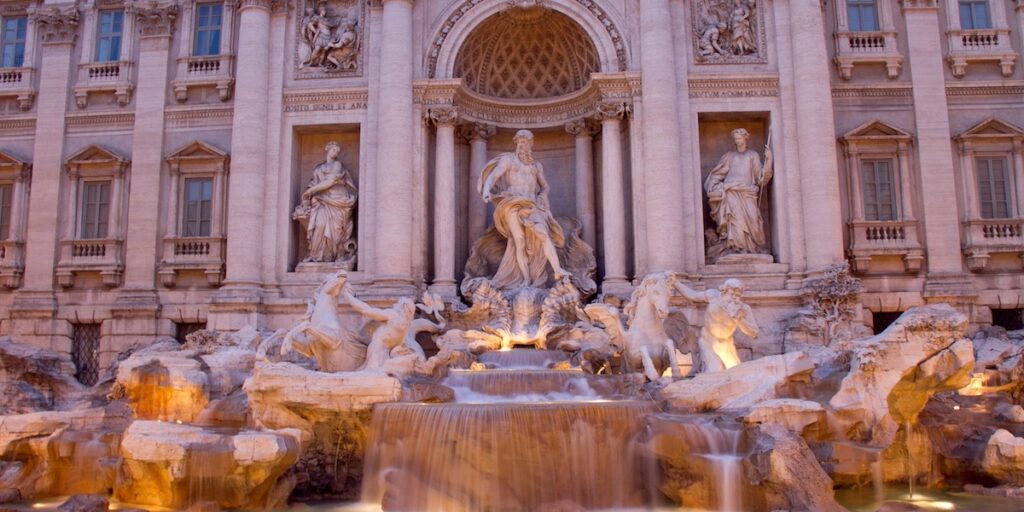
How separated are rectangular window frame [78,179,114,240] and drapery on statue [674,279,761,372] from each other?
50.9 feet

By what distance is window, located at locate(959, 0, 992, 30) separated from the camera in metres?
20.8

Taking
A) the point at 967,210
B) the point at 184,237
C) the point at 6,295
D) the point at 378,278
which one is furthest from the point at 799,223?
the point at 6,295

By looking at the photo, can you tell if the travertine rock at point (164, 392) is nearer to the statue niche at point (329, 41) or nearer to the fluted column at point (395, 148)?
the fluted column at point (395, 148)

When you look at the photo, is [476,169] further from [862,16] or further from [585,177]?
[862,16]

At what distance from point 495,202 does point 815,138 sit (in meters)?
7.45

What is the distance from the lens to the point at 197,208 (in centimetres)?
2119

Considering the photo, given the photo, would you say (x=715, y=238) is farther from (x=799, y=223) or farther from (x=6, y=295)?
(x=6, y=295)

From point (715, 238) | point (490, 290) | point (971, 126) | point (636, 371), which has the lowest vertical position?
point (636, 371)

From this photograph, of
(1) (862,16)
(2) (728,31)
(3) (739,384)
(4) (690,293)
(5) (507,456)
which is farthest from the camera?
(1) (862,16)

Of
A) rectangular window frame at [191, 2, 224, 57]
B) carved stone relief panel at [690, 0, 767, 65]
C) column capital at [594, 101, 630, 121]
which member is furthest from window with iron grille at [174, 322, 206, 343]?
carved stone relief panel at [690, 0, 767, 65]

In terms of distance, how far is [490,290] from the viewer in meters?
18.7

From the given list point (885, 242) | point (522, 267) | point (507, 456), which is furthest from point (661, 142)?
point (507, 456)

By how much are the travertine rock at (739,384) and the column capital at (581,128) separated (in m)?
9.21

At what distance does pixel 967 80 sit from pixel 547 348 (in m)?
12.4
